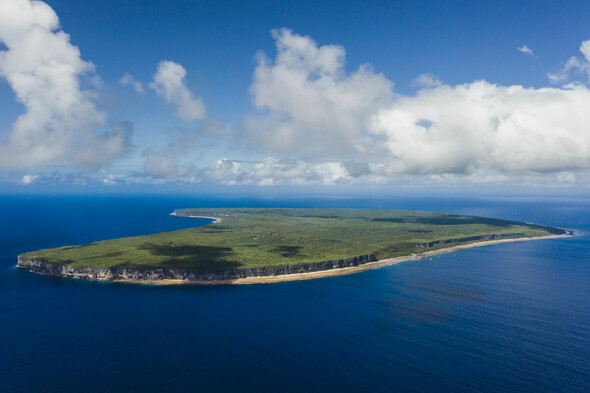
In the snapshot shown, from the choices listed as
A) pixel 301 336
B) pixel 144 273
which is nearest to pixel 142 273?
pixel 144 273

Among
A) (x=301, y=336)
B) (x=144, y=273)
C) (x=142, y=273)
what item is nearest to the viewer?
(x=301, y=336)

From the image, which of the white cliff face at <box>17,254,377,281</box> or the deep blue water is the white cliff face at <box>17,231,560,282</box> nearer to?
the white cliff face at <box>17,254,377,281</box>

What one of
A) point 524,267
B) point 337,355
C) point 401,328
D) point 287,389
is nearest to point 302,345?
point 337,355

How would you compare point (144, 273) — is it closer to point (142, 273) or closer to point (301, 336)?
point (142, 273)

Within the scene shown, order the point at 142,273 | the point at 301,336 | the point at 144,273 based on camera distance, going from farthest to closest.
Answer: the point at 142,273, the point at 144,273, the point at 301,336

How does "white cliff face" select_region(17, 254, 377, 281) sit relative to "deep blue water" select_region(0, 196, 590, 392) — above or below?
above

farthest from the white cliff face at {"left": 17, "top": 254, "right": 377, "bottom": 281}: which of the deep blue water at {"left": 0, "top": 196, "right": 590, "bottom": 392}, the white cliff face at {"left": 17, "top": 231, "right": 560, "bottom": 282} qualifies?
the deep blue water at {"left": 0, "top": 196, "right": 590, "bottom": 392}

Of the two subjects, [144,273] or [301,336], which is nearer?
[301,336]

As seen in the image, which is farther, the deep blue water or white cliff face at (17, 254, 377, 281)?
white cliff face at (17, 254, 377, 281)

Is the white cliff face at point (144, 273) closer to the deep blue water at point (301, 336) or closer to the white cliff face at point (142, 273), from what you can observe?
the white cliff face at point (142, 273)

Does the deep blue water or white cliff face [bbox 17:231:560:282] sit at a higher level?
white cliff face [bbox 17:231:560:282]
